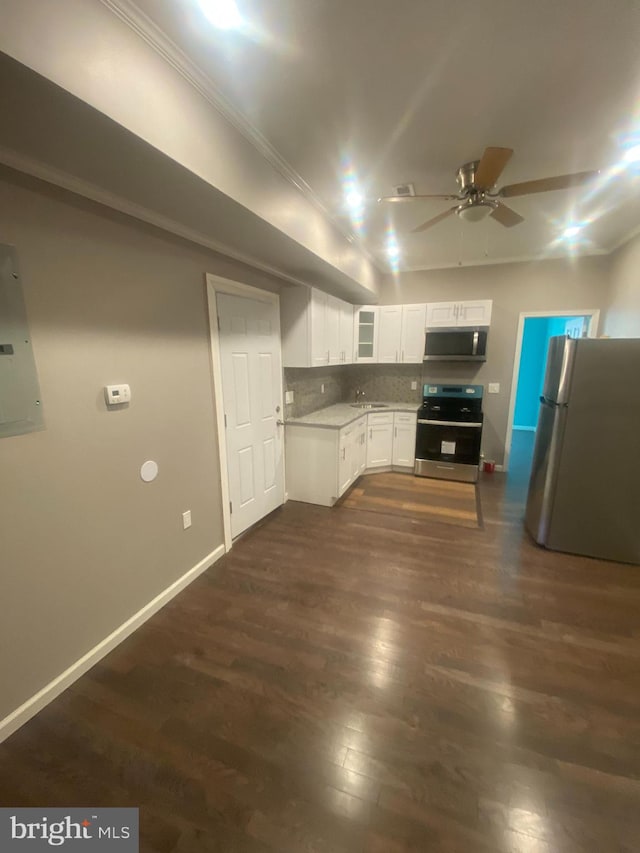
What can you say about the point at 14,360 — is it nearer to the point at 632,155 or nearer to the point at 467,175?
the point at 467,175

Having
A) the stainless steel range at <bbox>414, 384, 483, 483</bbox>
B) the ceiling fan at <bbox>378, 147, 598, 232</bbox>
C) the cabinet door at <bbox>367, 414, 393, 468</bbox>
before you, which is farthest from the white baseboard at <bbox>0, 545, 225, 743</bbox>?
the stainless steel range at <bbox>414, 384, 483, 483</bbox>

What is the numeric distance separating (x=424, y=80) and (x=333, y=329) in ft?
7.86

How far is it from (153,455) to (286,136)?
1.98 m

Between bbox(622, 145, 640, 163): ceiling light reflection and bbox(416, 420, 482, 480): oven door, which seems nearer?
bbox(622, 145, 640, 163): ceiling light reflection

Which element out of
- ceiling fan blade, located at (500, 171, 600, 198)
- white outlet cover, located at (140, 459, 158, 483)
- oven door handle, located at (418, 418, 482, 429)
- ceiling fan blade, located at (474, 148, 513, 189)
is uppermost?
ceiling fan blade, located at (474, 148, 513, 189)

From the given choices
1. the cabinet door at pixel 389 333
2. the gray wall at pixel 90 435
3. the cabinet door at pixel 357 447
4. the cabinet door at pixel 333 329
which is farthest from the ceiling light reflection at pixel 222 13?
the cabinet door at pixel 389 333

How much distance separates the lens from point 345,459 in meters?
3.70

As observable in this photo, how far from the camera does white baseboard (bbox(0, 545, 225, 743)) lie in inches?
58.8

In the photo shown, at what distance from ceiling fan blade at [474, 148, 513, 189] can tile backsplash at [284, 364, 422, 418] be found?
2.53 metres

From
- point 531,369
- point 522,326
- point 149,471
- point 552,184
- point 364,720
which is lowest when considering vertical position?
point 364,720

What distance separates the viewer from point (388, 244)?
3.62 meters

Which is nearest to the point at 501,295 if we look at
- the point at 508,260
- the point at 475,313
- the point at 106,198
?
the point at 508,260

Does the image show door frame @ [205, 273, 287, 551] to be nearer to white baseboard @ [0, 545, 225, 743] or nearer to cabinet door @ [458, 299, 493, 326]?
white baseboard @ [0, 545, 225, 743]

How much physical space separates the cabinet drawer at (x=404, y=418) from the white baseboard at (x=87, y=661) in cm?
299
